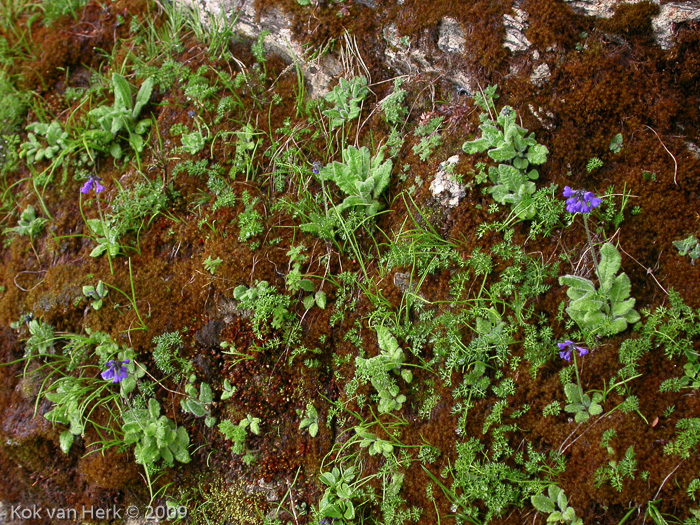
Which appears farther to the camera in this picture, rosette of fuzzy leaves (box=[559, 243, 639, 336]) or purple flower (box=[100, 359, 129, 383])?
purple flower (box=[100, 359, 129, 383])

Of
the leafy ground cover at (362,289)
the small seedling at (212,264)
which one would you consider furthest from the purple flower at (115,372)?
the small seedling at (212,264)

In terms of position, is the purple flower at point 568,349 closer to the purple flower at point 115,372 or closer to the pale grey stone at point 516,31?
the pale grey stone at point 516,31

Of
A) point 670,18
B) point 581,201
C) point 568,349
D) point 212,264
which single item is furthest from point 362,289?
point 670,18

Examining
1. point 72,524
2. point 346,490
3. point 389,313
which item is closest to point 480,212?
point 389,313

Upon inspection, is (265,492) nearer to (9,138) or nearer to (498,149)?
(498,149)

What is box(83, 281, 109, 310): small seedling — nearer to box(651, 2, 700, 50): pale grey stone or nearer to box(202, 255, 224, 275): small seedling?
box(202, 255, 224, 275): small seedling

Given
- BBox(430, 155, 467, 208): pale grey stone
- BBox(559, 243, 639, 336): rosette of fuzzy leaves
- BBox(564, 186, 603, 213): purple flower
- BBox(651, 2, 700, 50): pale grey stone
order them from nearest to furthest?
BBox(564, 186, 603, 213): purple flower
BBox(559, 243, 639, 336): rosette of fuzzy leaves
BBox(651, 2, 700, 50): pale grey stone
BBox(430, 155, 467, 208): pale grey stone

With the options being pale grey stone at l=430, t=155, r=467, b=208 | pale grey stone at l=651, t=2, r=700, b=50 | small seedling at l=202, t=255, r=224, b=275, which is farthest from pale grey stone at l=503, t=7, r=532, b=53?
small seedling at l=202, t=255, r=224, b=275
